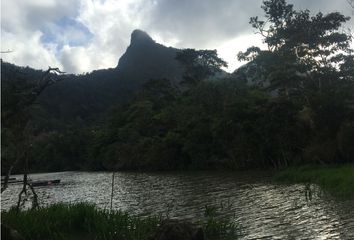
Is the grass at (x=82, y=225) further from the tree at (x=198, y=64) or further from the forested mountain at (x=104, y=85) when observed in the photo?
the forested mountain at (x=104, y=85)

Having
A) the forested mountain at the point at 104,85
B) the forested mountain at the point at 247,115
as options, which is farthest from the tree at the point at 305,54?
the forested mountain at the point at 104,85

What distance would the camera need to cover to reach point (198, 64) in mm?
90250

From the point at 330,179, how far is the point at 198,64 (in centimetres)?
6733

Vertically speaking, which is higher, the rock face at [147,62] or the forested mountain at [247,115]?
the rock face at [147,62]

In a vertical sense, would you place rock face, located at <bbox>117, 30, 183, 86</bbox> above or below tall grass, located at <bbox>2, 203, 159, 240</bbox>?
above

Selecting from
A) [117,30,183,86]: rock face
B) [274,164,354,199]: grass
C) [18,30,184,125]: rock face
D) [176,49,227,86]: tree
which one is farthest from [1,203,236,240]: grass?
[117,30,183,86]: rock face

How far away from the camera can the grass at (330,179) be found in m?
20.2

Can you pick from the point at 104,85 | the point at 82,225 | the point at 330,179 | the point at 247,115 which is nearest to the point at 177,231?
the point at 82,225

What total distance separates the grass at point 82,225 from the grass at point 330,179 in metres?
7.52

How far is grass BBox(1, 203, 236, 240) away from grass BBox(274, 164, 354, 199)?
7.52 m

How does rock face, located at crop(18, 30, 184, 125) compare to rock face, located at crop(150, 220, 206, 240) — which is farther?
rock face, located at crop(18, 30, 184, 125)

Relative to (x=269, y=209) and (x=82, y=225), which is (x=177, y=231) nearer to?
(x=82, y=225)

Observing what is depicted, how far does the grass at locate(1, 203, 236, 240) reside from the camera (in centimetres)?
1291

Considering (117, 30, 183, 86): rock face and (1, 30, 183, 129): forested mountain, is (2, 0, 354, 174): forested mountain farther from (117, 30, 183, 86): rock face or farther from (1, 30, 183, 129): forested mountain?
(117, 30, 183, 86): rock face
